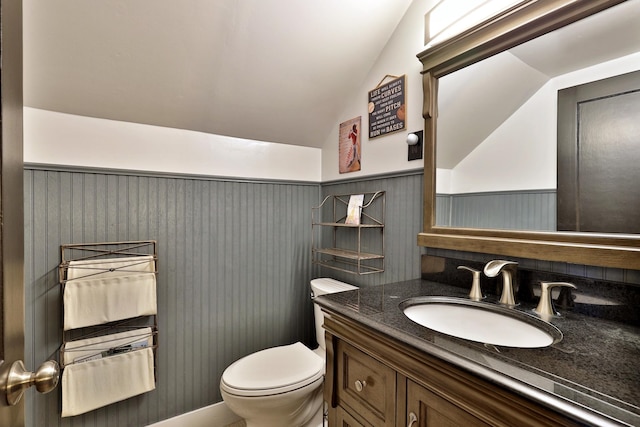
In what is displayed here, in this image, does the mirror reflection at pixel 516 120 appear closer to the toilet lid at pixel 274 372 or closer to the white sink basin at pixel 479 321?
the white sink basin at pixel 479 321

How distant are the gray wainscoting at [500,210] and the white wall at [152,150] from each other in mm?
1104

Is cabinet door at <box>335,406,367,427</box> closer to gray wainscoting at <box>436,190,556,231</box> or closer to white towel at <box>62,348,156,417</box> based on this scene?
gray wainscoting at <box>436,190,556,231</box>

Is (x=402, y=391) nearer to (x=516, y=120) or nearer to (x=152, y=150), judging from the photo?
(x=516, y=120)

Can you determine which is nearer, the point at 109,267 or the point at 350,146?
the point at 109,267

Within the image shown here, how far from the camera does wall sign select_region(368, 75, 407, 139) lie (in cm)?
149

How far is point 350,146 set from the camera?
186 cm

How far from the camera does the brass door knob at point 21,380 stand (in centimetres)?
45

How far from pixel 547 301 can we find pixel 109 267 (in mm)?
1825

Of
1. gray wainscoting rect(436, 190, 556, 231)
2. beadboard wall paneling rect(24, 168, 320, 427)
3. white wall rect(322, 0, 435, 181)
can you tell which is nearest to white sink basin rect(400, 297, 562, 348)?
gray wainscoting rect(436, 190, 556, 231)

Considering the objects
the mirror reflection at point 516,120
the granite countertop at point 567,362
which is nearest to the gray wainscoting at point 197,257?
the mirror reflection at point 516,120

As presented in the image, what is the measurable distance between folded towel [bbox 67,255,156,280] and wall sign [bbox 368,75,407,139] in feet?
4.59

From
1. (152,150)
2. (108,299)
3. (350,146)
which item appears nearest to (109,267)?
(108,299)

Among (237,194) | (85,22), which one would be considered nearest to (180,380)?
(237,194)

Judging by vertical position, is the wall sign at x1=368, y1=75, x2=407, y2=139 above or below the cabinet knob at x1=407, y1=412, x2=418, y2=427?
above
